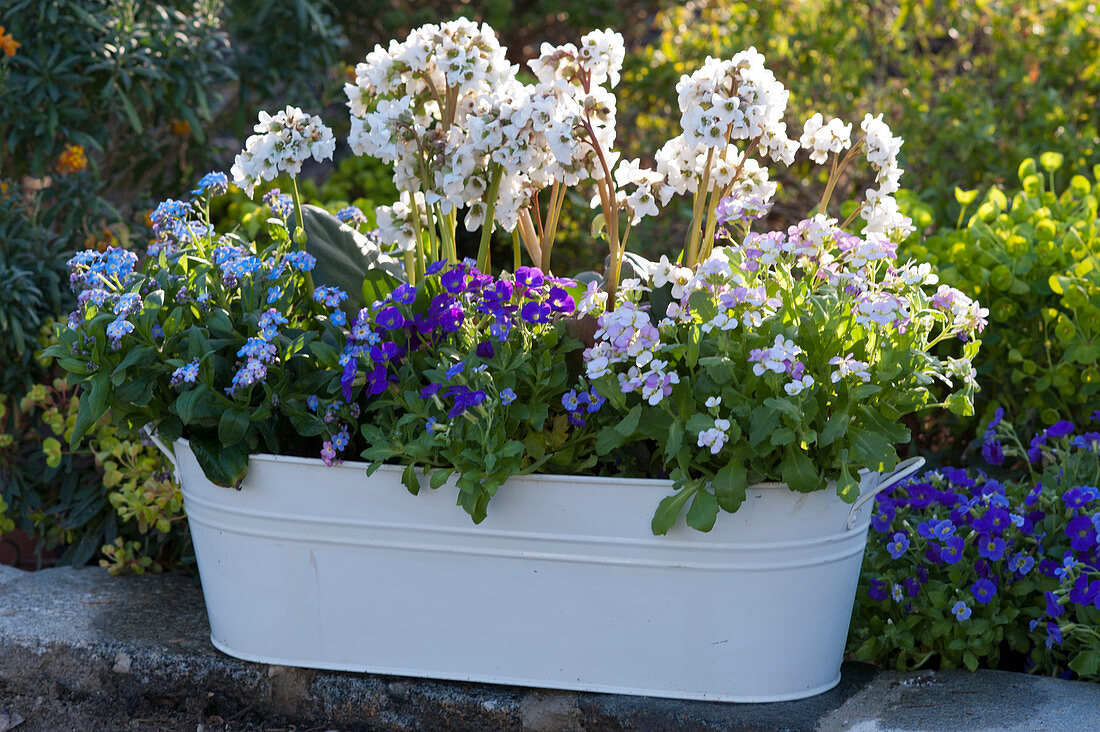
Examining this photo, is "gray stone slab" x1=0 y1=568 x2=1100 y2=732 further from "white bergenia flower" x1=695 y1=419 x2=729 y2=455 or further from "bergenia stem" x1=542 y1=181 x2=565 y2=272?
"bergenia stem" x1=542 y1=181 x2=565 y2=272

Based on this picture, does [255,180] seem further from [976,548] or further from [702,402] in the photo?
[976,548]

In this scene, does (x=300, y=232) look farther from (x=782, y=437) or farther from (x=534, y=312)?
(x=782, y=437)

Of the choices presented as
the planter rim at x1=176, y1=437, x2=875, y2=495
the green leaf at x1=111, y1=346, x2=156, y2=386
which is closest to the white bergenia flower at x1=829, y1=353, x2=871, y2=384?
the planter rim at x1=176, y1=437, x2=875, y2=495

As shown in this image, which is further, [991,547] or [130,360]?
[991,547]

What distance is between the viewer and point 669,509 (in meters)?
1.32

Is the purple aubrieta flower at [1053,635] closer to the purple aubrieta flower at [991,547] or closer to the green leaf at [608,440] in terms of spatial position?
the purple aubrieta flower at [991,547]

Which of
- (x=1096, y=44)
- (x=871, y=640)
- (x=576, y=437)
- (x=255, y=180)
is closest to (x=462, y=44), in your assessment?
(x=255, y=180)

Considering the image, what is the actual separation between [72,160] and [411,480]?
1.39m

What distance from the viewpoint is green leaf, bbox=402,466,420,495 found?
137 centimetres

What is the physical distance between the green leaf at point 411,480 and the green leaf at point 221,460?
0.85 feet

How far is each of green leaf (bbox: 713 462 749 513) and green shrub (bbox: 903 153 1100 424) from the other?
84 cm

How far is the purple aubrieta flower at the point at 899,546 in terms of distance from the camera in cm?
157

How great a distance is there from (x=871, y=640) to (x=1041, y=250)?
33.3 inches

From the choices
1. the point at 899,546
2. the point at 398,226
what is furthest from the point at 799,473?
the point at 398,226
